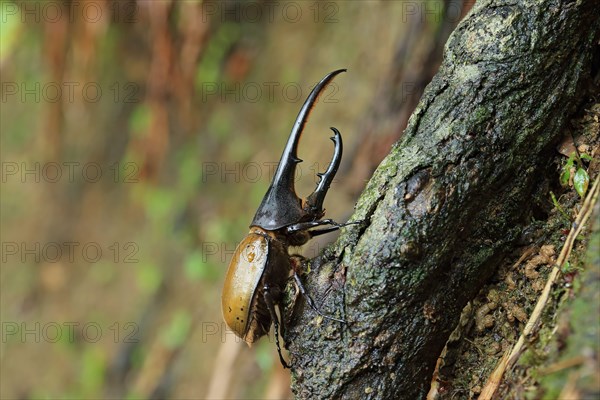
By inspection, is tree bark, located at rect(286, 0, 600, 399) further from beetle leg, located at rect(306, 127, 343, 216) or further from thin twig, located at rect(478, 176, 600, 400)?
beetle leg, located at rect(306, 127, 343, 216)

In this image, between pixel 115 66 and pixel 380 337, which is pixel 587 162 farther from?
pixel 115 66

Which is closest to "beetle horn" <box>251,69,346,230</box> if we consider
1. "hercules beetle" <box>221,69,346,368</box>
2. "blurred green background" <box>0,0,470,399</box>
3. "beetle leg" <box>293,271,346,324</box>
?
"hercules beetle" <box>221,69,346,368</box>

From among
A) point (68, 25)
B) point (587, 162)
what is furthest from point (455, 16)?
point (68, 25)

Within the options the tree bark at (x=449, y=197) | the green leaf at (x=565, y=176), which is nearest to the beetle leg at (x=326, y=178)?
the tree bark at (x=449, y=197)

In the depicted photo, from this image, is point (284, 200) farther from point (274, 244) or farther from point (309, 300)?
point (309, 300)

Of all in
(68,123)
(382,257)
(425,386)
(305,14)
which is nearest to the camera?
(382,257)

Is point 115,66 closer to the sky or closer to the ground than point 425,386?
closer to the sky
